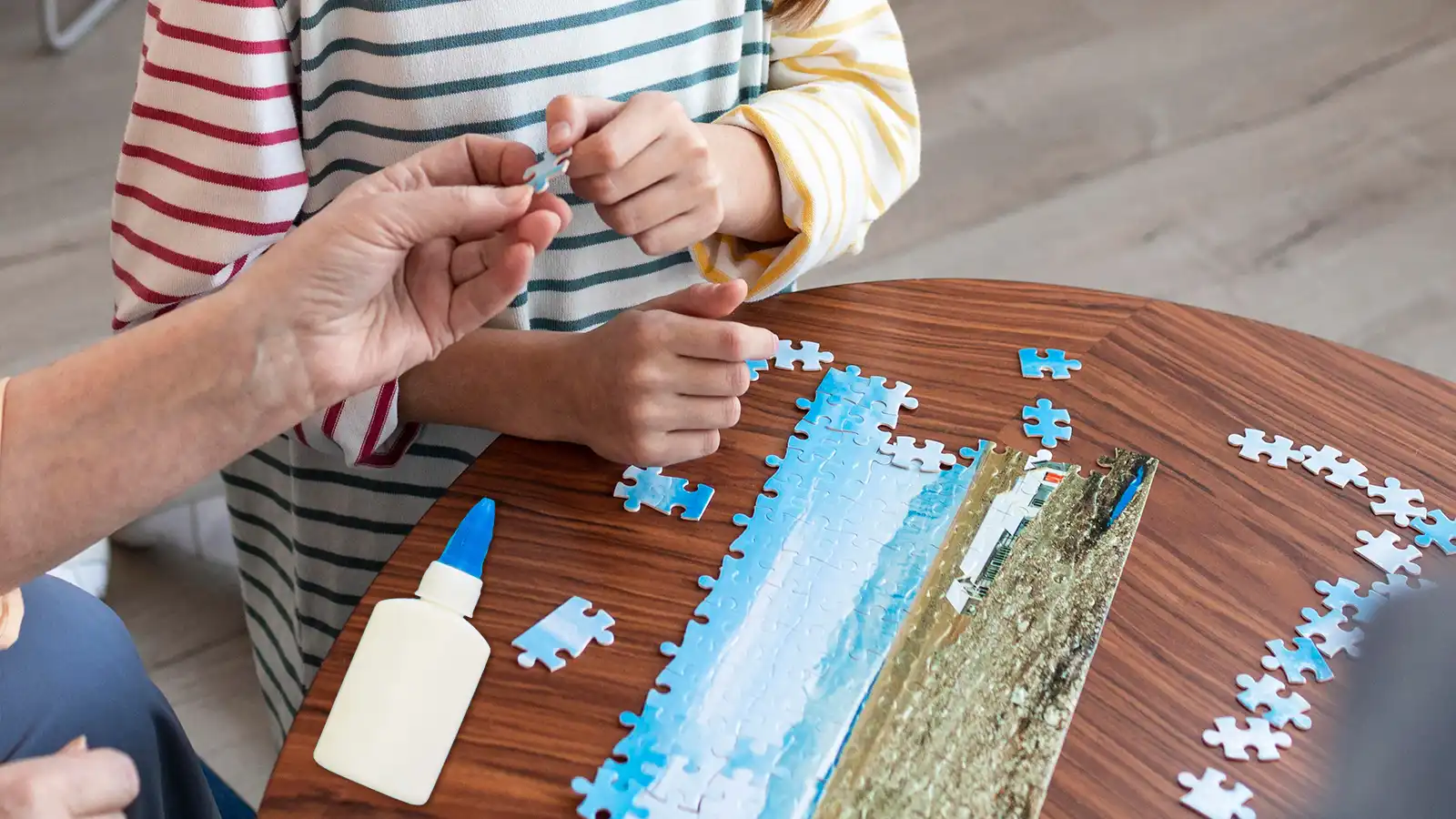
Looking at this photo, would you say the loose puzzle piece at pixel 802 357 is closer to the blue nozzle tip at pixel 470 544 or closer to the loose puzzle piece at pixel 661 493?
the loose puzzle piece at pixel 661 493

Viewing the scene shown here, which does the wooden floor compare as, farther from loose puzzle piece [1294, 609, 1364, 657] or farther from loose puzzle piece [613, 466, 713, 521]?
loose puzzle piece [1294, 609, 1364, 657]

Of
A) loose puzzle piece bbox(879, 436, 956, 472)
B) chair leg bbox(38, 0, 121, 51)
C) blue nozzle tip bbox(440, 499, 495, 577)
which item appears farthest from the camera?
chair leg bbox(38, 0, 121, 51)

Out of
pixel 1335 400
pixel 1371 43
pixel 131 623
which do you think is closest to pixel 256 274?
pixel 1335 400

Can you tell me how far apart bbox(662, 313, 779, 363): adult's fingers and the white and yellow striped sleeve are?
0.16m

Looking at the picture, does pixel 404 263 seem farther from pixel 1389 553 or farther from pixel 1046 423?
pixel 1389 553

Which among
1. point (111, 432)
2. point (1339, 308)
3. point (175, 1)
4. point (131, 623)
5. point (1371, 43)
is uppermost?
point (175, 1)

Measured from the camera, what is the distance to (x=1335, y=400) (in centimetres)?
90

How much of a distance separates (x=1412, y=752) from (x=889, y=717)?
12.3 inches

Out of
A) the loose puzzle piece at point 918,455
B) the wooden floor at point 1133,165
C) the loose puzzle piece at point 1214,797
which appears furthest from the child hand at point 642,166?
the wooden floor at point 1133,165

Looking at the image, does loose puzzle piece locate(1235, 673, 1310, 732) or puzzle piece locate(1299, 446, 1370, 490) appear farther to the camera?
puzzle piece locate(1299, 446, 1370, 490)

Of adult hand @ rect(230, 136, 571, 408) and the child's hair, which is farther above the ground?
the child's hair

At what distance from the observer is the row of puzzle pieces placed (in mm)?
668

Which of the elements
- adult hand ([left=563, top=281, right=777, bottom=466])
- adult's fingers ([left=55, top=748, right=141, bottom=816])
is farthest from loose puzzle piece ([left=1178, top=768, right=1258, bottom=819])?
adult's fingers ([left=55, top=748, right=141, bottom=816])

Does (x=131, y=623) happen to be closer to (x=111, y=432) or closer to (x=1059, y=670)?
(x=111, y=432)
